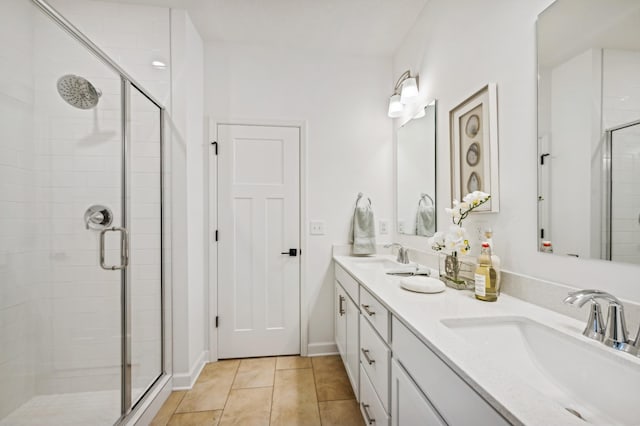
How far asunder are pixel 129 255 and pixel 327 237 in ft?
4.70

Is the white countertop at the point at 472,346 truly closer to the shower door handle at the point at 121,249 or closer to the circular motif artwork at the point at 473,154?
the circular motif artwork at the point at 473,154

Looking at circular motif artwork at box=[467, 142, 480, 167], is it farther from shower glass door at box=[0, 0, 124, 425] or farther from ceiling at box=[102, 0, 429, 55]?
shower glass door at box=[0, 0, 124, 425]

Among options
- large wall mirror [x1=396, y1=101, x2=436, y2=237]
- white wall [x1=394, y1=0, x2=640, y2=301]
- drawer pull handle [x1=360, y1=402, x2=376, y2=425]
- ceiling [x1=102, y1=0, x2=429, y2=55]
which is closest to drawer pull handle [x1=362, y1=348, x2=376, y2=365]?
drawer pull handle [x1=360, y1=402, x2=376, y2=425]

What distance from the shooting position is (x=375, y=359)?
1.26 metres

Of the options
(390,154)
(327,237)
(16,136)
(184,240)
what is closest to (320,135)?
(390,154)

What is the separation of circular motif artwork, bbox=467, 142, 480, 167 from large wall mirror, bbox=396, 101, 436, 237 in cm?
36

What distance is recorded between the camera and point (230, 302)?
7.38 feet

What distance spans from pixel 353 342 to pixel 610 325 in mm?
1225

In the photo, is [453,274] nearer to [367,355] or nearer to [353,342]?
[367,355]

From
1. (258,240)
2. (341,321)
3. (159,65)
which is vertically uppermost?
(159,65)

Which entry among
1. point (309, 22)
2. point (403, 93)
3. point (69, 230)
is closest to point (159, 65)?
point (309, 22)

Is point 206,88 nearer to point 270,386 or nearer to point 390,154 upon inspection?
point 390,154

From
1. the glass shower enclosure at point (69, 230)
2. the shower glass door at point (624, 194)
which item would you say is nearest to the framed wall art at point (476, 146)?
the shower glass door at point (624, 194)

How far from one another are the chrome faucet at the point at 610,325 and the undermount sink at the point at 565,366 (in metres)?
0.04
